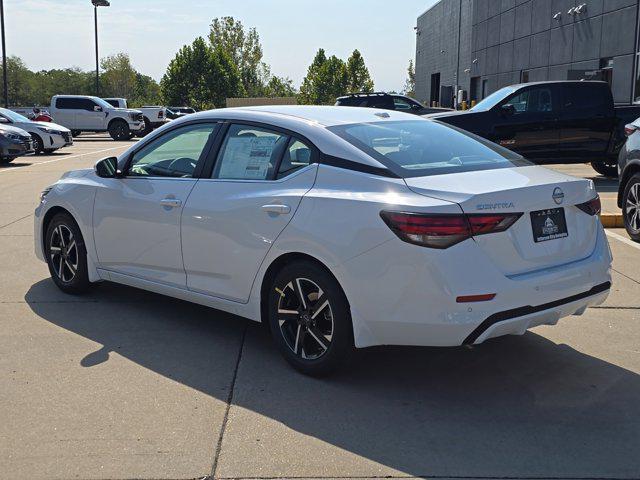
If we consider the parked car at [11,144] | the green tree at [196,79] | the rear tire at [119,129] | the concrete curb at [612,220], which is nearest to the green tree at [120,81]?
the green tree at [196,79]

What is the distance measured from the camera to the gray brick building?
85.2 feet

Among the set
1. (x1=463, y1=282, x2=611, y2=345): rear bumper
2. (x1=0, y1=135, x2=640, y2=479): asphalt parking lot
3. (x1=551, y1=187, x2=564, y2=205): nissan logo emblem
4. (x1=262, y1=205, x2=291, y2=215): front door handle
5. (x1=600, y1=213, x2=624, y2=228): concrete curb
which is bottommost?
(x1=0, y1=135, x2=640, y2=479): asphalt parking lot

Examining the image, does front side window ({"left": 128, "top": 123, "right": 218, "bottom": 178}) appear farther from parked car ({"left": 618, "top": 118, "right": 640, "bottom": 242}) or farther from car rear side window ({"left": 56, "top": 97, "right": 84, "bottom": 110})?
car rear side window ({"left": 56, "top": 97, "right": 84, "bottom": 110})

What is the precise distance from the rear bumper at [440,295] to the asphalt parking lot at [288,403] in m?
0.44

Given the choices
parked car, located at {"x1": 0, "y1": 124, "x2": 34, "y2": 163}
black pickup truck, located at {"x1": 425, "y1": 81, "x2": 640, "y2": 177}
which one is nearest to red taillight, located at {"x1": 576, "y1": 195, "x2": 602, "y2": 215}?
black pickup truck, located at {"x1": 425, "y1": 81, "x2": 640, "y2": 177}

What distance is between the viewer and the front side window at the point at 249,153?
4844mm

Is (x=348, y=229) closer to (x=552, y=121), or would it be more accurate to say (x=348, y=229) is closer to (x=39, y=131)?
(x=552, y=121)

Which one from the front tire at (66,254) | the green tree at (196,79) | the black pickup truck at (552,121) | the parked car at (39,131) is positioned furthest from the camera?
the green tree at (196,79)

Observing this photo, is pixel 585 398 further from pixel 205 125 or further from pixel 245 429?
pixel 205 125

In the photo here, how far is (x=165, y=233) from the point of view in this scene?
5.33 meters

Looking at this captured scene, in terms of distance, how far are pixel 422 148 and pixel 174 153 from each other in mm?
1935

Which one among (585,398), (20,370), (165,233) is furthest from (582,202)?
(20,370)

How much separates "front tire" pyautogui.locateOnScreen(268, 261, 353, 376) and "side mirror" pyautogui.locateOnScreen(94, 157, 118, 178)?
6.26 feet

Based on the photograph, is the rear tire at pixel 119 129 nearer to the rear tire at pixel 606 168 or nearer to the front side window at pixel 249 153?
the rear tire at pixel 606 168
